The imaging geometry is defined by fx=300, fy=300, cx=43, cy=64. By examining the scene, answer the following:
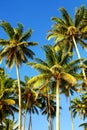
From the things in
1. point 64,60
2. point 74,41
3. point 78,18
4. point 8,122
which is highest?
point 78,18

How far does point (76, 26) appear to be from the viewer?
4244 centimetres

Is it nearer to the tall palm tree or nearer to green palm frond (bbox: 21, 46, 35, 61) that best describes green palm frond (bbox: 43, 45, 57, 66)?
the tall palm tree

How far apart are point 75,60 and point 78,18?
7.70 m

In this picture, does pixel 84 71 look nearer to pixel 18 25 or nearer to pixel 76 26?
pixel 76 26

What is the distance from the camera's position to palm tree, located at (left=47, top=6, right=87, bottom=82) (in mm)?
41938

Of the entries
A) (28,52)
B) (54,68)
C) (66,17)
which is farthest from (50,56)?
(28,52)

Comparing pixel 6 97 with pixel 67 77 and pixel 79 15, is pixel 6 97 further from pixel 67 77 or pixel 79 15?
pixel 79 15

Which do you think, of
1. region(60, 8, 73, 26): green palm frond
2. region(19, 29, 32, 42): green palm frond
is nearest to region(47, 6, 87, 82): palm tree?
region(60, 8, 73, 26): green palm frond

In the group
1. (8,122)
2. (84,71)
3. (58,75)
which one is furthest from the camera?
(8,122)

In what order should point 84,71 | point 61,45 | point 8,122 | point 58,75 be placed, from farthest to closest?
point 8,122
point 61,45
point 84,71
point 58,75

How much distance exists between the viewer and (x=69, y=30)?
137 ft

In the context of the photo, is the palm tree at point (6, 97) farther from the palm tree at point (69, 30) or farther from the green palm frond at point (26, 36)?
the palm tree at point (69, 30)

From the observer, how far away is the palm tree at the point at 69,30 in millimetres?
41938

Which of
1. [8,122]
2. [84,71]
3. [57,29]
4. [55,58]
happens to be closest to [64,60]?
[55,58]
